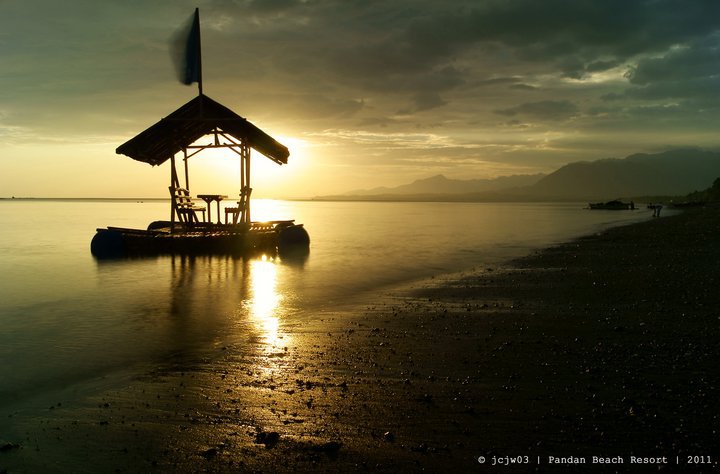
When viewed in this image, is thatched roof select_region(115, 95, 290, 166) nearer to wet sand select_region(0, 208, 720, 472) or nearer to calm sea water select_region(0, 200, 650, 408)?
calm sea water select_region(0, 200, 650, 408)

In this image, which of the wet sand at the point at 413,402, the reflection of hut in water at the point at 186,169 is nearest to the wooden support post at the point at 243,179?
the reflection of hut in water at the point at 186,169

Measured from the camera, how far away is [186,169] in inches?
1151

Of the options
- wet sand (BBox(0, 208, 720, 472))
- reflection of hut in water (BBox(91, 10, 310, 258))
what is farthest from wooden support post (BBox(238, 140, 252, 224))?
wet sand (BBox(0, 208, 720, 472))

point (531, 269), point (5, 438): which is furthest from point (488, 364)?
point (531, 269)

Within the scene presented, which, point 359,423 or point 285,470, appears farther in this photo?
point 359,423

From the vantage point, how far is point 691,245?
24000mm

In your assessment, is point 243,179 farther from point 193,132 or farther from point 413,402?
point 413,402

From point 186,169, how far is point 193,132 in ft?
8.32

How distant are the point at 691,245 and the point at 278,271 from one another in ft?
68.0

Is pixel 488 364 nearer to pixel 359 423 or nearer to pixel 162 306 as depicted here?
pixel 359 423

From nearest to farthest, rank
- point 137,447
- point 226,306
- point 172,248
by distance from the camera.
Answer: point 137,447, point 226,306, point 172,248

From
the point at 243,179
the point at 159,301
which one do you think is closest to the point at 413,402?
the point at 159,301

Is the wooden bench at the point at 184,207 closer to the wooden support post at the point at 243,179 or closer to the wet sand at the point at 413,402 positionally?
the wooden support post at the point at 243,179

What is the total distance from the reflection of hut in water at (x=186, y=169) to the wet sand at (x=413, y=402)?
17004 mm
